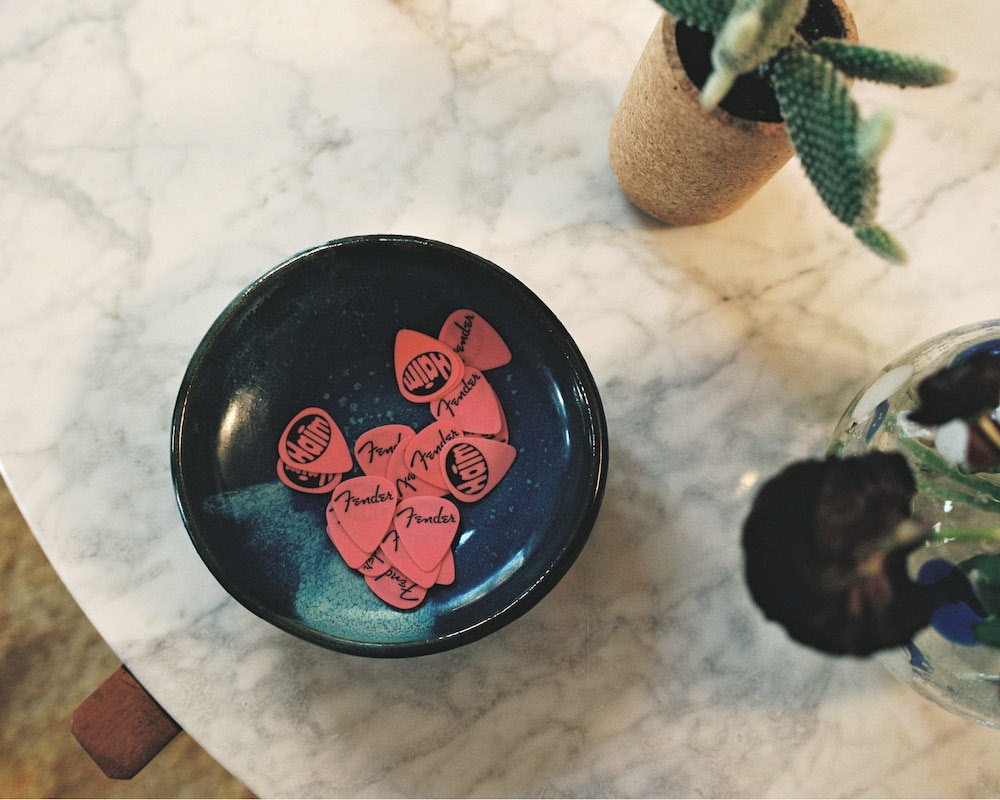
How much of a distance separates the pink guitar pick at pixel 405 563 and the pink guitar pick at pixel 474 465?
72mm

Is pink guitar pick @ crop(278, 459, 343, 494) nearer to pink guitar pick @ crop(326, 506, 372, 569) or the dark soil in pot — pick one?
pink guitar pick @ crop(326, 506, 372, 569)

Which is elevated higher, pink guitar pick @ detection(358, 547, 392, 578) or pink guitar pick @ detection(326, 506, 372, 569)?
pink guitar pick @ detection(326, 506, 372, 569)

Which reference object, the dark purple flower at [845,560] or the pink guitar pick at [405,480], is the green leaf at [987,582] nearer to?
the dark purple flower at [845,560]

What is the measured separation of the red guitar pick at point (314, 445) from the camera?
76 cm

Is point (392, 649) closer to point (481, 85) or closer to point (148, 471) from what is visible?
point (148, 471)

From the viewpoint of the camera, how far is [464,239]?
846 mm

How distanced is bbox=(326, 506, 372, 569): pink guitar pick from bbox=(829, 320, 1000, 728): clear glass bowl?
467mm

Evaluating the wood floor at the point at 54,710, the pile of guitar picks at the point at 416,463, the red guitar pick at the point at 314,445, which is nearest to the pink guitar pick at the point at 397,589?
the pile of guitar picks at the point at 416,463

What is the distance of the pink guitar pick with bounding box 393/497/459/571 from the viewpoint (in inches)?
29.3

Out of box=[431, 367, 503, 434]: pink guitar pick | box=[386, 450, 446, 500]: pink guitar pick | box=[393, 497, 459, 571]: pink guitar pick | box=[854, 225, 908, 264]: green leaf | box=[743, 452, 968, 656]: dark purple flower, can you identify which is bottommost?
box=[393, 497, 459, 571]: pink guitar pick

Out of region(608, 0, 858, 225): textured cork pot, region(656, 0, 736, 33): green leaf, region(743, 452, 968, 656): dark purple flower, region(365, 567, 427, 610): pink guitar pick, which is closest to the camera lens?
region(743, 452, 968, 656): dark purple flower

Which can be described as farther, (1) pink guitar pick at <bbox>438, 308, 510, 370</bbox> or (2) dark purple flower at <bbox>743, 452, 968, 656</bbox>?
(1) pink guitar pick at <bbox>438, 308, 510, 370</bbox>

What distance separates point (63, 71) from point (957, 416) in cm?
92

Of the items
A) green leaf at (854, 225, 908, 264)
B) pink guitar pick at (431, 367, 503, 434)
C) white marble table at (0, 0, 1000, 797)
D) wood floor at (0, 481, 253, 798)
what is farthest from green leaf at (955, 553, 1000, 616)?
wood floor at (0, 481, 253, 798)
